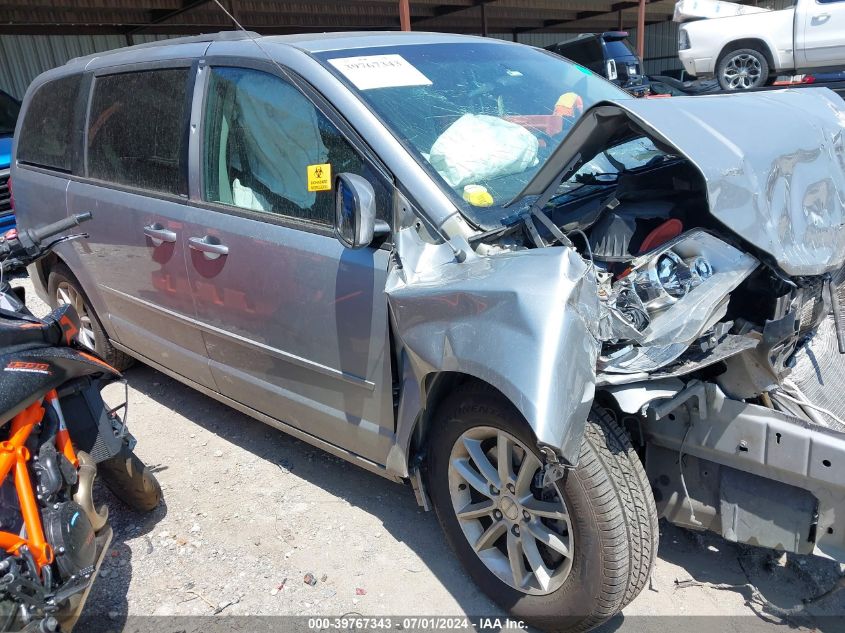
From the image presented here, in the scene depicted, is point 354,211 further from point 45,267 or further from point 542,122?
point 45,267

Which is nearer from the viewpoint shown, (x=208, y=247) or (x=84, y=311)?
(x=208, y=247)

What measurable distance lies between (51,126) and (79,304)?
1075 millimetres

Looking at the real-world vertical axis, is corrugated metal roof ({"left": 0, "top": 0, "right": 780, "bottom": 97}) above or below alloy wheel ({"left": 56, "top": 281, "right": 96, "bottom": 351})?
above

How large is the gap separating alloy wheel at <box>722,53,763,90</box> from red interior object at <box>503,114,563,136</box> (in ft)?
38.0

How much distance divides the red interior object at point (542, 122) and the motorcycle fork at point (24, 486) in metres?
2.08

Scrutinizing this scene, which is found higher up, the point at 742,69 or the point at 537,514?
the point at 742,69

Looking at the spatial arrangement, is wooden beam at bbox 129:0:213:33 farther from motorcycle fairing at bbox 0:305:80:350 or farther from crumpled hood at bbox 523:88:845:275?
crumpled hood at bbox 523:88:845:275

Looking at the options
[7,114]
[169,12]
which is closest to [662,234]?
[7,114]

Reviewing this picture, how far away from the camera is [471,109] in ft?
8.98

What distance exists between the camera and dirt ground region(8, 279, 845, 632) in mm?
2402

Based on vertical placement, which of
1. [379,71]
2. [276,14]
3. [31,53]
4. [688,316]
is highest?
[276,14]

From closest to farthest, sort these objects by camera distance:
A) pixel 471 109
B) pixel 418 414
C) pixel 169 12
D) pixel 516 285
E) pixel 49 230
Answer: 1. pixel 516 285
2. pixel 418 414
3. pixel 49 230
4. pixel 471 109
5. pixel 169 12

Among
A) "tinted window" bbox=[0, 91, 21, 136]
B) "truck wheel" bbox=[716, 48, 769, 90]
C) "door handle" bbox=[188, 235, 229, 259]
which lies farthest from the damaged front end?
"truck wheel" bbox=[716, 48, 769, 90]

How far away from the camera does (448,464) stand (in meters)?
2.35
